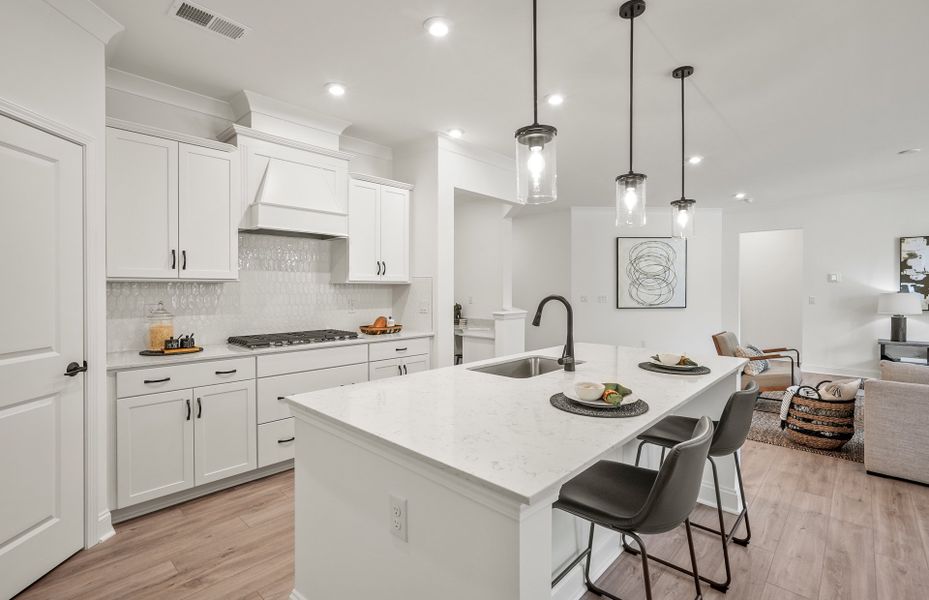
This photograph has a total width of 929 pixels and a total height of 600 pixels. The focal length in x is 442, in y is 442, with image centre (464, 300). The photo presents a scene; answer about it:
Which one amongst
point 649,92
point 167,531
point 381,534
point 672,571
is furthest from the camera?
point 649,92

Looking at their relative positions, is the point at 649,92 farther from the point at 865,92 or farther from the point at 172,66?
the point at 172,66

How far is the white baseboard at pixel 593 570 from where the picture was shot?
1.80m

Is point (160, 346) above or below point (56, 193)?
below

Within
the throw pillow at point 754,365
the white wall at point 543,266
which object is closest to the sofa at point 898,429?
the throw pillow at point 754,365

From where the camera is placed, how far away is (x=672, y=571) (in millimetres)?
2076

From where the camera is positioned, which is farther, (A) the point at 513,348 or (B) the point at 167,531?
(A) the point at 513,348

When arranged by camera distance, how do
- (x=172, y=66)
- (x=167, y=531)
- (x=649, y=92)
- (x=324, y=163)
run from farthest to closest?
(x=324, y=163)
(x=649, y=92)
(x=172, y=66)
(x=167, y=531)

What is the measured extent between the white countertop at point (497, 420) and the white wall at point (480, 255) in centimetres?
299

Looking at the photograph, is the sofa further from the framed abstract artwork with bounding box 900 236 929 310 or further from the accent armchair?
the framed abstract artwork with bounding box 900 236 929 310

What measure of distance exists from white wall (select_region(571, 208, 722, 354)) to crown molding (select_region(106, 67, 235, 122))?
5.33 m

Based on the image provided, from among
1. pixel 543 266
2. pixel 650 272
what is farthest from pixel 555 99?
pixel 650 272

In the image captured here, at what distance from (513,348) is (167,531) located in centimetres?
354

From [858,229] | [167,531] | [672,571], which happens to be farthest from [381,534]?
[858,229]

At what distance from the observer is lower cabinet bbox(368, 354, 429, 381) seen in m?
3.63
